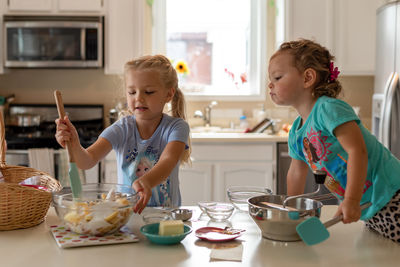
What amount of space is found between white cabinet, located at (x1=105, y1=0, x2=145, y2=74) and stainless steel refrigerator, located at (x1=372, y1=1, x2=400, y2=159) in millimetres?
1735

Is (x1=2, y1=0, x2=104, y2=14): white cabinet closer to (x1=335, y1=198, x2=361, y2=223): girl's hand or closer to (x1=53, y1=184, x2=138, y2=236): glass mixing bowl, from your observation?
(x1=53, y1=184, x2=138, y2=236): glass mixing bowl

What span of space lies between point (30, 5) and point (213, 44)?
1.54 m

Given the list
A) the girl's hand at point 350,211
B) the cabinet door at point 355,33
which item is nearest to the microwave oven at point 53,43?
the cabinet door at point 355,33

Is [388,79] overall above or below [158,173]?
above

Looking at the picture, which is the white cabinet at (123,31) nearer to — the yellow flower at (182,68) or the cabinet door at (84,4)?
the cabinet door at (84,4)

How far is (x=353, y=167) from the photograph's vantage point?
1.22 m

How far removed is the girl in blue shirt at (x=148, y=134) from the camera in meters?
1.68

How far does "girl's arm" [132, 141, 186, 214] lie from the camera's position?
130 cm

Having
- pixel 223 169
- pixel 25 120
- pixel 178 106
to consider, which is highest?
pixel 178 106

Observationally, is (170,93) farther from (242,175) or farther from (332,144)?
(242,175)

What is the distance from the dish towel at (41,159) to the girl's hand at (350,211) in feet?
8.23

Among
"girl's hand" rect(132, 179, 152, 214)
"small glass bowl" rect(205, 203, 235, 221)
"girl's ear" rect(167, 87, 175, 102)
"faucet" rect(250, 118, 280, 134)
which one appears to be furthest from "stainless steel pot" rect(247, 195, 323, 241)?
"faucet" rect(250, 118, 280, 134)

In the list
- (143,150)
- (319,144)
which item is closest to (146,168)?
(143,150)

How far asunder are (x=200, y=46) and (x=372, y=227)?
312cm
